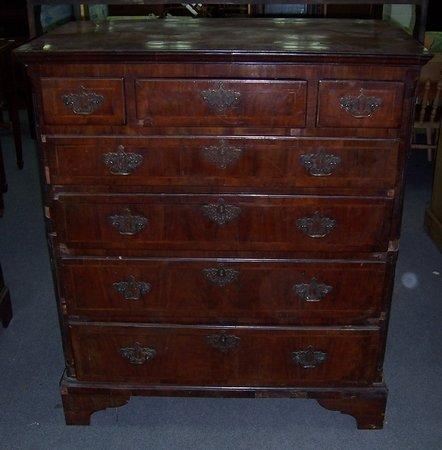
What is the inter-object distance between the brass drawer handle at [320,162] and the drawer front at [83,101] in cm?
59

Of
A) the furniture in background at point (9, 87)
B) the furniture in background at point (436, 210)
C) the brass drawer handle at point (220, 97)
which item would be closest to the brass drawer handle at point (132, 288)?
the brass drawer handle at point (220, 97)

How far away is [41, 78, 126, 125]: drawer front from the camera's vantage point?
2010 mm

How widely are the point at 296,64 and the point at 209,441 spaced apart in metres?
1.45

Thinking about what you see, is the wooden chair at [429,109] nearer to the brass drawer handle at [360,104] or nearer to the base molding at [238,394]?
the base molding at [238,394]

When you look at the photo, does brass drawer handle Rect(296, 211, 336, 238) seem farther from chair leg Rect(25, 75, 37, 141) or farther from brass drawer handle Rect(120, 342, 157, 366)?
chair leg Rect(25, 75, 37, 141)

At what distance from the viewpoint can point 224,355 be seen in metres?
2.44

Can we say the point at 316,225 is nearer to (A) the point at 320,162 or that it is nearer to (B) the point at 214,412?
(A) the point at 320,162

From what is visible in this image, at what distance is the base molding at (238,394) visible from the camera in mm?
2480

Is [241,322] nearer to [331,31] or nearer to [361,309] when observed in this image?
[361,309]

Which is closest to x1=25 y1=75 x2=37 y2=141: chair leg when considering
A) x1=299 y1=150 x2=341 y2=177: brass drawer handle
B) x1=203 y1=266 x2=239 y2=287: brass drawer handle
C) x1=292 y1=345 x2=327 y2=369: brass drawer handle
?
x1=203 y1=266 x2=239 y2=287: brass drawer handle

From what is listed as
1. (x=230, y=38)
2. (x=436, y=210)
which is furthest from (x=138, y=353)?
(x=436, y=210)

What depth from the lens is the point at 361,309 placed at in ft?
7.65

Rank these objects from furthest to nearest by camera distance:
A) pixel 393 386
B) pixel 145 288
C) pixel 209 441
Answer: pixel 393 386
pixel 209 441
pixel 145 288

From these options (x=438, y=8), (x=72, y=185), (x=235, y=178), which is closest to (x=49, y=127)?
(x=72, y=185)
